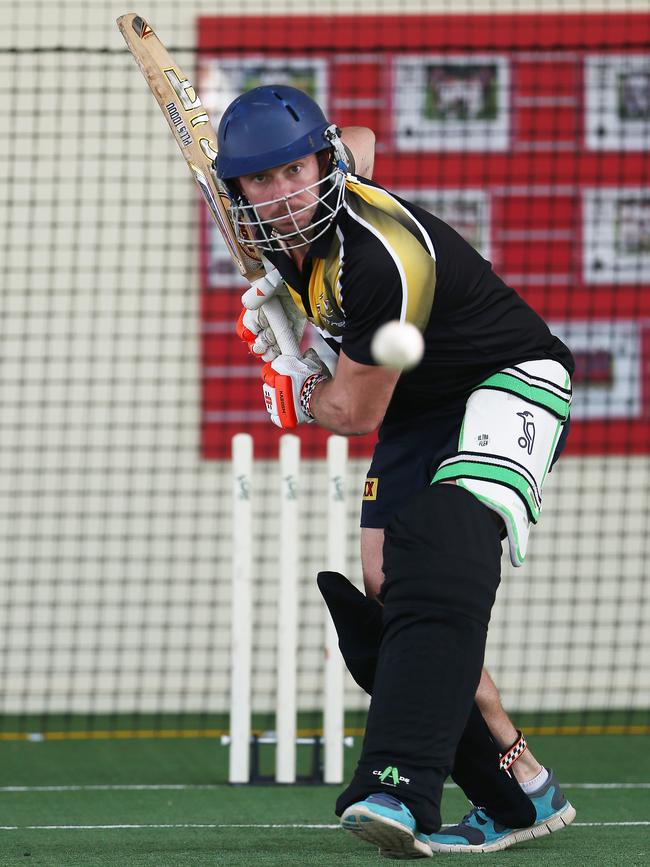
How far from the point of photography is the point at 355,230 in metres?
2.99

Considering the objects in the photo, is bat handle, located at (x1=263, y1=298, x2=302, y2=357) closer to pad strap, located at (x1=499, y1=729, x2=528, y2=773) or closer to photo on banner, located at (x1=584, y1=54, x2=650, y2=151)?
pad strap, located at (x1=499, y1=729, x2=528, y2=773)

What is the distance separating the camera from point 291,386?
10.9 ft

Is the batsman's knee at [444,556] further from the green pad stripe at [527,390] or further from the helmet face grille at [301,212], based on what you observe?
the helmet face grille at [301,212]

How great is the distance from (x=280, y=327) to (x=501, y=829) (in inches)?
54.8

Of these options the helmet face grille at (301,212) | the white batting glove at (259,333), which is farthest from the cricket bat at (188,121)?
the helmet face grille at (301,212)

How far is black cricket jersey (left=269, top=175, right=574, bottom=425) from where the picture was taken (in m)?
2.93

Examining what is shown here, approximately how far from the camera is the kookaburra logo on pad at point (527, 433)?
10.3 ft

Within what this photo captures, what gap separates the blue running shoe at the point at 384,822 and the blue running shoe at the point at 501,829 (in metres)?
0.84

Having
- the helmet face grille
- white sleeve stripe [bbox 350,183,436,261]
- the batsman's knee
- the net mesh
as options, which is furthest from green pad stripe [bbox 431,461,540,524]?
the net mesh

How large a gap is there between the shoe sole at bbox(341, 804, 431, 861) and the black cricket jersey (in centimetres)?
92

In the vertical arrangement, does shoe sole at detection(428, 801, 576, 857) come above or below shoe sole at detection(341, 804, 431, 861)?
below

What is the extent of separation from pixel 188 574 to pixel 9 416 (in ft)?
4.00

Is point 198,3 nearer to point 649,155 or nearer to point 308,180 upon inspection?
point 649,155

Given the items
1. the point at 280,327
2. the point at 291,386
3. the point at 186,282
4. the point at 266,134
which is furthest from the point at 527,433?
the point at 186,282
